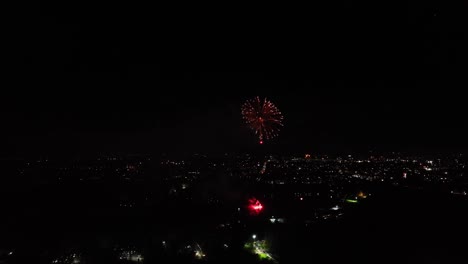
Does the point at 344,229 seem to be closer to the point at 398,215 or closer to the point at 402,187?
the point at 398,215

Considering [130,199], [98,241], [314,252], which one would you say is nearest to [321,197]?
[130,199]

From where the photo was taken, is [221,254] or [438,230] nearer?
[221,254]

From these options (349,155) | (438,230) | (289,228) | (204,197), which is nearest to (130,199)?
(204,197)

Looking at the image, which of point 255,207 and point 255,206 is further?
point 255,206

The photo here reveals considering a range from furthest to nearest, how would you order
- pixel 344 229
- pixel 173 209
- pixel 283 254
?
pixel 173 209 < pixel 344 229 < pixel 283 254

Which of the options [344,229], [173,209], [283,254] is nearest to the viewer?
[283,254]

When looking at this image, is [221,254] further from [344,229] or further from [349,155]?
[349,155]
